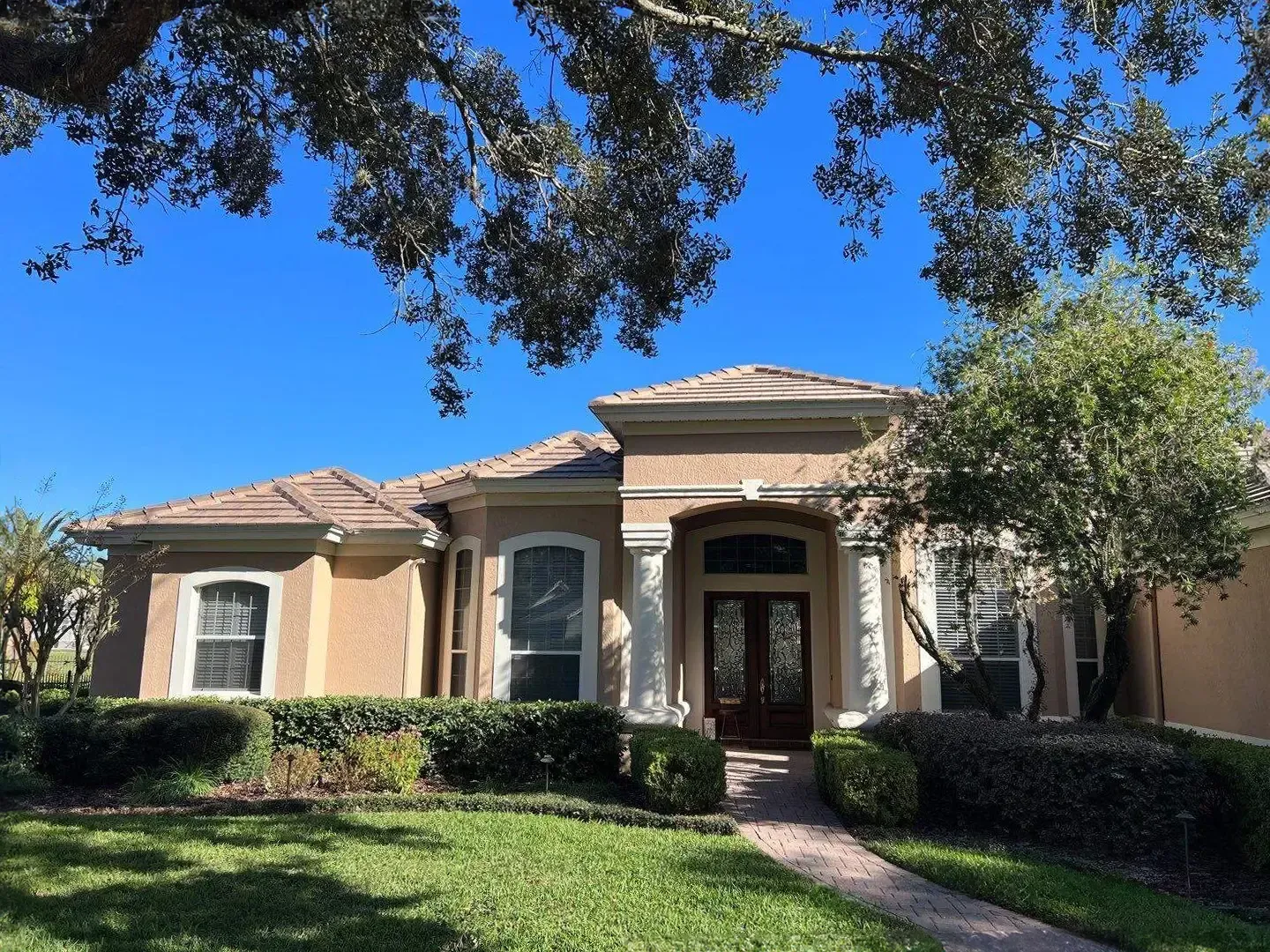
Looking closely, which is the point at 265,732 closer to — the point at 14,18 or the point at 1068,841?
the point at 14,18

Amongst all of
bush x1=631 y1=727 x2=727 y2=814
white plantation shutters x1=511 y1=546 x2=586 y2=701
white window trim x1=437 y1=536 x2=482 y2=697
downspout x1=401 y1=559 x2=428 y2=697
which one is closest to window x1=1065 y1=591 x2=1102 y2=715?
bush x1=631 y1=727 x2=727 y2=814

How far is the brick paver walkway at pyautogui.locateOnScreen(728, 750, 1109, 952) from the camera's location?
5961 mm

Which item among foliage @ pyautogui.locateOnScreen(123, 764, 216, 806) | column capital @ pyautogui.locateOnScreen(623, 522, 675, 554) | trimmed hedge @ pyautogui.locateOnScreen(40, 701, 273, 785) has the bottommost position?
foliage @ pyautogui.locateOnScreen(123, 764, 216, 806)

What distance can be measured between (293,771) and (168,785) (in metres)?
1.38

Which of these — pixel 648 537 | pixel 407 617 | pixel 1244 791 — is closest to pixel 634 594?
pixel 648 537

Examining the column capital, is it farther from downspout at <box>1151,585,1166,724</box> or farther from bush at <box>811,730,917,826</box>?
downspout at <box>1151,585,1166,724</box>

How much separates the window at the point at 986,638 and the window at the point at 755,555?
8.86 feet

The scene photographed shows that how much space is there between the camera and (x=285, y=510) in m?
13.9

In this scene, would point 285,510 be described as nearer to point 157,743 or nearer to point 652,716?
point 157,743

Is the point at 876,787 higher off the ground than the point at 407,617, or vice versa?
the point at 407,617

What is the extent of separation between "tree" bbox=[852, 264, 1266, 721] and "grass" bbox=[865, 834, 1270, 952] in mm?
2988

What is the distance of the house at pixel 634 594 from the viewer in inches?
470

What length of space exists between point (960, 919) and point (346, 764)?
24.4 feet

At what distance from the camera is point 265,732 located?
1107 cm
